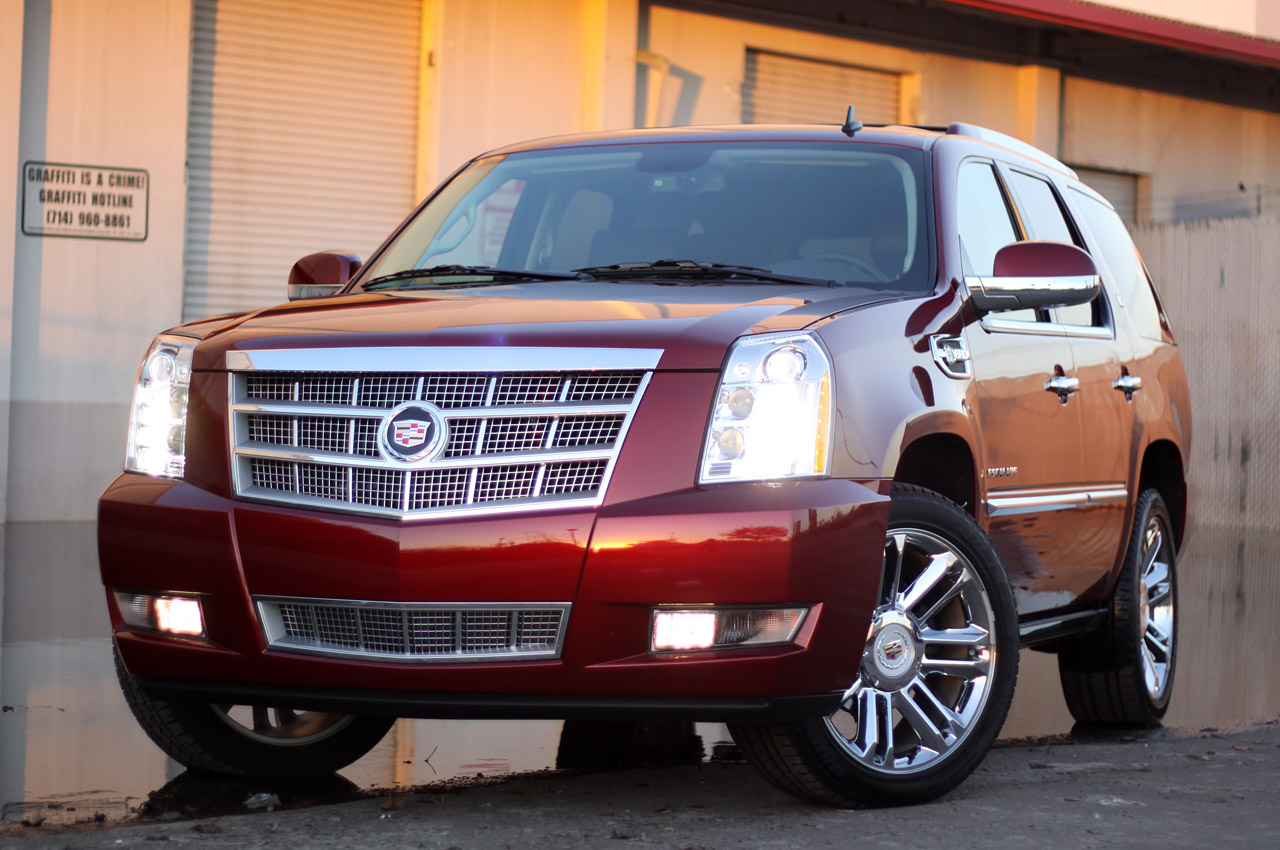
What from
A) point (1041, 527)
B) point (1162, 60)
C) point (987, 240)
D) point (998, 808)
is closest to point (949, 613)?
point (998, 808)

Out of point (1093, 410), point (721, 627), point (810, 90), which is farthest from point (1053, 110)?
point (721, 627)

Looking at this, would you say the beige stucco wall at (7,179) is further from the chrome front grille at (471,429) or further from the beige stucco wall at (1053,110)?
the chrome front grille at (471,429)

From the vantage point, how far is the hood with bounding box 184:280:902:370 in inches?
164

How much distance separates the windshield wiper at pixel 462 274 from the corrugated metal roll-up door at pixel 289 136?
911cm

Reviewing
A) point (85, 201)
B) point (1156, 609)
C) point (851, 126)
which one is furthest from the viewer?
point (85, 201)

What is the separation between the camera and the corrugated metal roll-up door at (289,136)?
46.8ft

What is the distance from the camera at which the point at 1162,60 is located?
21406mm

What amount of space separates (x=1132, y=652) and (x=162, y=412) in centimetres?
360

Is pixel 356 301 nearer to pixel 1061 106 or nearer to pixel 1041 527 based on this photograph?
pixel 1041 527

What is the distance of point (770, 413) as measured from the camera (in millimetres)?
4133

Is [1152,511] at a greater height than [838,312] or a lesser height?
lesser

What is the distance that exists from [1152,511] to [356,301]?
329 centimetres

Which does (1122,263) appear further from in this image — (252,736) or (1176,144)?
(1176,144)

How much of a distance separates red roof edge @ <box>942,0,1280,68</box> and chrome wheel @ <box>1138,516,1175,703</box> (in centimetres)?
1107
